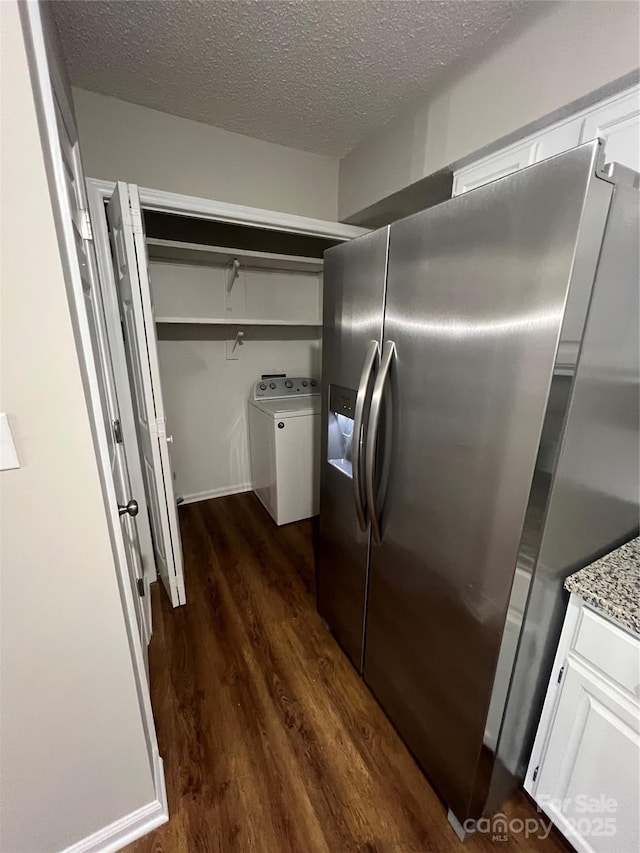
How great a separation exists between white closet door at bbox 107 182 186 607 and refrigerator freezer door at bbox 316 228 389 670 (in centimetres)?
77

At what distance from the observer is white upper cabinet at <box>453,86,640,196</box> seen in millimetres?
1119

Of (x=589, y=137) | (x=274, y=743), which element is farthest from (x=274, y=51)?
(x=274, y=743)

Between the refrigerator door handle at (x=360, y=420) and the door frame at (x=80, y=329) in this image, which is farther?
the refrigerator door handle at (x=360, y=420)

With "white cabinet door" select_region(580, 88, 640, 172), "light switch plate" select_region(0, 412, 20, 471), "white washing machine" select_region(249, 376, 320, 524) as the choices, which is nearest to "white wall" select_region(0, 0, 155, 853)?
"light switch plate" select_region(0, 412, 20, 471)

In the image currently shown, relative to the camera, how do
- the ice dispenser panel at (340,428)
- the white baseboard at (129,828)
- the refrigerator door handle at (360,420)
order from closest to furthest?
the white baseboard at (129,828), the refrigerator door handle at (360,420), the ice dispenser panel at (340,428)

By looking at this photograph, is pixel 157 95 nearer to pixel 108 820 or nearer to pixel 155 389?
pixel 155 389

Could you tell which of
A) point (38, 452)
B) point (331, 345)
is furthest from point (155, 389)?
point (38, 452)

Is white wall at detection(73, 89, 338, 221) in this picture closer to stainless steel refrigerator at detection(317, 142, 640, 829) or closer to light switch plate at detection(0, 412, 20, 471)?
stainless steel refrigerator at detection(317, 142, 640, 829)

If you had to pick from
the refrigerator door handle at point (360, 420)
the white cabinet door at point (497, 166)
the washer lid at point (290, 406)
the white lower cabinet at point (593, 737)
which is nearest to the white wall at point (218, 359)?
the washer lid at point (290, 406)

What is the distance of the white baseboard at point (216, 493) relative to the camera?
3.10 m

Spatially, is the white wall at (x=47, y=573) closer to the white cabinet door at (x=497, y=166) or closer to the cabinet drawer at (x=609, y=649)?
the cabinet drawer at (x=609, y=649)

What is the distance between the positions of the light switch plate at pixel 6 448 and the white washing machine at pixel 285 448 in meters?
1.83

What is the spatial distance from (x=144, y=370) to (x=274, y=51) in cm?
138

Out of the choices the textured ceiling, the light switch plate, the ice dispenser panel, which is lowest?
the ice dispenser panel
